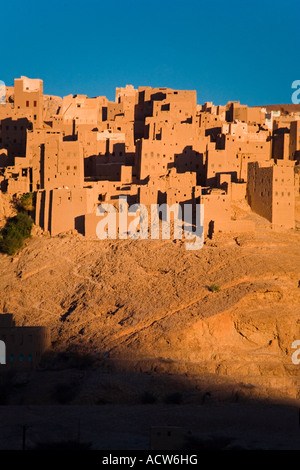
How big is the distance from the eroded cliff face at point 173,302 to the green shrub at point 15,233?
73cm

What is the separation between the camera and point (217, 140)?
4753 cm

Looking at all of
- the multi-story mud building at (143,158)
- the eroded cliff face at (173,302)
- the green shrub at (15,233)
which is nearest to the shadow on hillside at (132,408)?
the eroded cliff face at (173,302)

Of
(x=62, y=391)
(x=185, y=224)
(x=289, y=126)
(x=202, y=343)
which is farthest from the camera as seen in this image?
(x=289, y=126)

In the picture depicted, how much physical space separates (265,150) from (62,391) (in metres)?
19.8

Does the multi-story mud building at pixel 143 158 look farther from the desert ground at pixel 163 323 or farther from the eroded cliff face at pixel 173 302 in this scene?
the eroded cliff face at pixel 173 302

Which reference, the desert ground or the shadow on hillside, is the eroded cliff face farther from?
the shadow on hillside

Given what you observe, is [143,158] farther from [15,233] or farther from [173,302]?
[173,302]

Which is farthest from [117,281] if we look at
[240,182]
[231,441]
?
[231,441]

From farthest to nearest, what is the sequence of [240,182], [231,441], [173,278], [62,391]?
1. [240,182]
2. [173,278]
3. [62,391]
4. [231,441]

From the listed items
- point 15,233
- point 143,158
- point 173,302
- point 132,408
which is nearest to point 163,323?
point 173,302

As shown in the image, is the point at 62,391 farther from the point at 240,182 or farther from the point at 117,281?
the point at 240,182

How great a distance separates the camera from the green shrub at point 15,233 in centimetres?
4344

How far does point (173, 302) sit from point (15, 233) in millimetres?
9974

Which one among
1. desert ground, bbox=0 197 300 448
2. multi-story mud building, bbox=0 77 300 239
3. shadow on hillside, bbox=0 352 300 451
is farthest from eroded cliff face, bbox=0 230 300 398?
multi-story mud building, bbox=0 77 300 239
